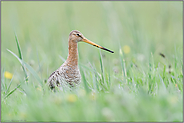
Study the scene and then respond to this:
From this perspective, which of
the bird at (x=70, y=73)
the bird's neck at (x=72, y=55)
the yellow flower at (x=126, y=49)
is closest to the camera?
the bird at (x=70, y=73)

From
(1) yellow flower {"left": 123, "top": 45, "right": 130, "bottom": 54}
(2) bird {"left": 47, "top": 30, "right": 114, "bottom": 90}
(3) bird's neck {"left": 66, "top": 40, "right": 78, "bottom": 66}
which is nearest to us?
(2) bird {"left": 47, "top": 30, "right": 114, "bottom": 90}

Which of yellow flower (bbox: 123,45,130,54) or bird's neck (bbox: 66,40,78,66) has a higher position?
bird's neck (bbox: 66,40,78,66)

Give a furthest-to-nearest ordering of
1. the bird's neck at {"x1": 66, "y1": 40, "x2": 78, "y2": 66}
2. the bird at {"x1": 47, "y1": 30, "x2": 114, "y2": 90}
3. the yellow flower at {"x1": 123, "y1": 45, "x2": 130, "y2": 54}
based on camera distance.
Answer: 1. the yellow flower at {"x1": 123, "y1": 45, "x2": 130, "y2": 54}
2. the bird's neck at {"x1": 66, "y1": 40, "x2": 78, "y2": 66}
3. the bird at {"x1": 47, "y1": 30, "x2": 114, "y2": 90}

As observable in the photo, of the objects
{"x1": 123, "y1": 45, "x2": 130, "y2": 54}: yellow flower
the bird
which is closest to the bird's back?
the bird

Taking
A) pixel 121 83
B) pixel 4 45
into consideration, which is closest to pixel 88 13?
pixel 4 45

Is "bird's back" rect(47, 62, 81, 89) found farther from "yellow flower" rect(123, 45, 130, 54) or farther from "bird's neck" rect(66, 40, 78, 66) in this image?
"yellow flower" rect(123, 45, 130, 54)

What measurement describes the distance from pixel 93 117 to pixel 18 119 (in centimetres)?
82

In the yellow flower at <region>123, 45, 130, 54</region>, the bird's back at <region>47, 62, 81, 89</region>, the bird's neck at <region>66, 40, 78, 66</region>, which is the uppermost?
the bird's neck at <region>66, 40, 78, 66</region>

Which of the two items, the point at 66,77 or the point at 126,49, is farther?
the point at 126,49

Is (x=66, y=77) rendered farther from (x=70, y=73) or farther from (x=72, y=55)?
(x=72, y=55)

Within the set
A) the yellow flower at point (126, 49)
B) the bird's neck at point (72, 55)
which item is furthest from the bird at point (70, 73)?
the yellow flower at point (126, 49)

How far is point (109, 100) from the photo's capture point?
7.46 ft

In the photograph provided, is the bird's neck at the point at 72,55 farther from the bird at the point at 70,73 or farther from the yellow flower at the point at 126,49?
the yellow flower at the point at 126,49

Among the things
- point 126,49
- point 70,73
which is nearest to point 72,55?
point 70,73
